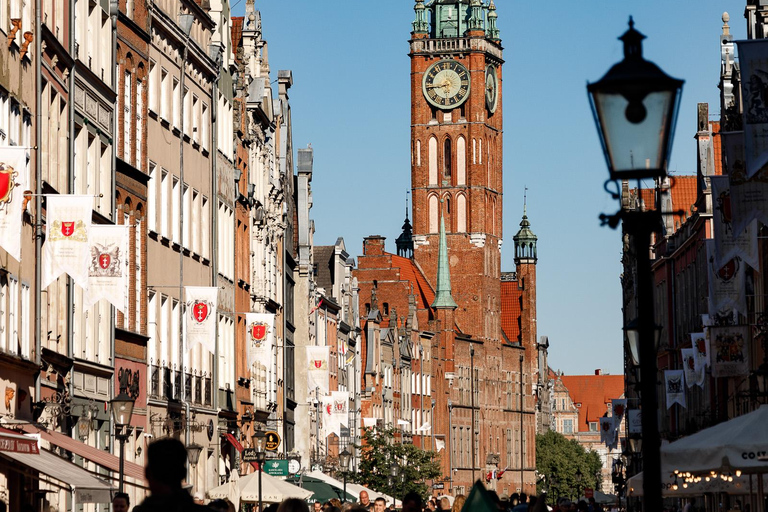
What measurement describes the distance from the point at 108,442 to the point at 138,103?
7.76m

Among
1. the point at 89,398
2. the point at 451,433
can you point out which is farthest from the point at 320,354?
the point at 451,433

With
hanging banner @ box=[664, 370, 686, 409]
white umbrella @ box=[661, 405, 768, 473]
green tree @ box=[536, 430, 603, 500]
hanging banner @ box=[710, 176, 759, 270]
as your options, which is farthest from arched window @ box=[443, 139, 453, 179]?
white umbrella @ box=[661, 405, 768, 473]

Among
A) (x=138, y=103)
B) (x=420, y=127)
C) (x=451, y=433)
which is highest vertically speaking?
(x=420, y=127)

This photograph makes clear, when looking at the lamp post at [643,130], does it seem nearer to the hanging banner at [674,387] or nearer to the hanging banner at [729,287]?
the hanging banner at [729,287]

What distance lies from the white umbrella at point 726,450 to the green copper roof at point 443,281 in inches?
4298

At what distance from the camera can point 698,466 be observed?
53.3ft

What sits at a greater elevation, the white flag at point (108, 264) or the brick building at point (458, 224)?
the brick building at point (458, 224)

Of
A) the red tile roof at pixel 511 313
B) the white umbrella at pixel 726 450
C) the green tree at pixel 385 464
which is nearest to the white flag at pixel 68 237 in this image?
the white umbrella at pixel 726 450

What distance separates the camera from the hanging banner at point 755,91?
20.7 metres

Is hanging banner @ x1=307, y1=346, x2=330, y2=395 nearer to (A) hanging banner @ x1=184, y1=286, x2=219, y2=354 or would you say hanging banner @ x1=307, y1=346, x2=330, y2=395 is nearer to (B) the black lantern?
(A) hanging banner @ x1=184, y1=286, x2=219, y2=354

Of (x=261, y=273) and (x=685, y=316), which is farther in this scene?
(x=685, y=316)

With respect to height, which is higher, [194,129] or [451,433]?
[194,129]

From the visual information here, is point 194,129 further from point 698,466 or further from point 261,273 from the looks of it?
point 698,466

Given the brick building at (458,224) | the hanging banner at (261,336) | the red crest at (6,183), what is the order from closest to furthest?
the red crest at (6,183) < the hanging banner at (261,336) < the brick building at (458,224)
